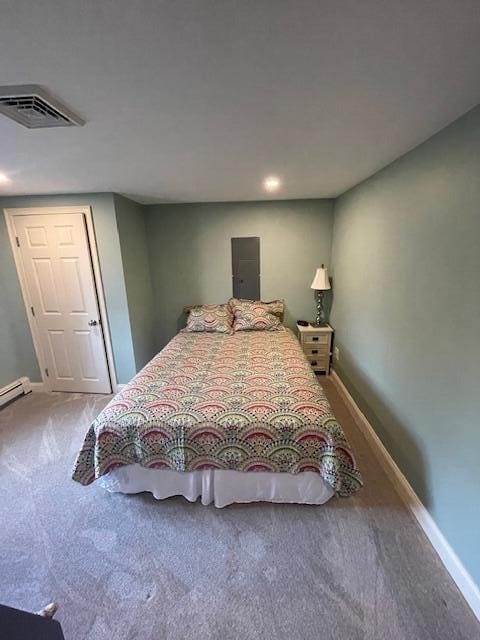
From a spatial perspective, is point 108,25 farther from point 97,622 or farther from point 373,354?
point 373,354

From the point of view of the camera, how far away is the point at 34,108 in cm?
110

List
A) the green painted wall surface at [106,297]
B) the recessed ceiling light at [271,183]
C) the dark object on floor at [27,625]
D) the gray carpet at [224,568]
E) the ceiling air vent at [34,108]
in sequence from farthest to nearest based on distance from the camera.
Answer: the green painted wall surface at [106,297] → the recessed ceiling light at [271,183] → the gray carpet at [224,568] → the ceiling air vent at [34,108] → the dark object on floor at [27,625]

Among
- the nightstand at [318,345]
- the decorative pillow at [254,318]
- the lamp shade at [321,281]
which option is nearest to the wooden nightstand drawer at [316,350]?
the nightstand at [318,345]

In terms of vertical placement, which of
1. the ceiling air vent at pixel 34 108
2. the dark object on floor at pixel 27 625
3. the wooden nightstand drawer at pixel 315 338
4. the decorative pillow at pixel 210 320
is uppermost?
the ceiling air vent at pixel 34 108

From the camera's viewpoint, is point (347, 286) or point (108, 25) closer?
point (108, 25)

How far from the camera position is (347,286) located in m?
2.85

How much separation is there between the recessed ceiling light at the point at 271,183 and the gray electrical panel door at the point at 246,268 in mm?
817

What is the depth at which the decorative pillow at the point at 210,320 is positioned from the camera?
3229mm

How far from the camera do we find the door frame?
2.74m

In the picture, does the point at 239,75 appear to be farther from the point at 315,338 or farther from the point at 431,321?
the point at 315,338

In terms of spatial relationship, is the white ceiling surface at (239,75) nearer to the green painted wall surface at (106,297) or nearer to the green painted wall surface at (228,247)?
the green painted wall surface at (106,297)

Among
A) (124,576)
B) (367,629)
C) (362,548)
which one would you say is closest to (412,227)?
(362,548)

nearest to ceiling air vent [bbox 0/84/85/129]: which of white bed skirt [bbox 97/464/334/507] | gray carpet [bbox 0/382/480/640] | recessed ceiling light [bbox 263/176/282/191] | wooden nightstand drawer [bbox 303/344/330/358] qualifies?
recessed ceiling light [bbox 263/176/282/191]

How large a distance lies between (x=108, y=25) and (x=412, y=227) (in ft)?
5.67
